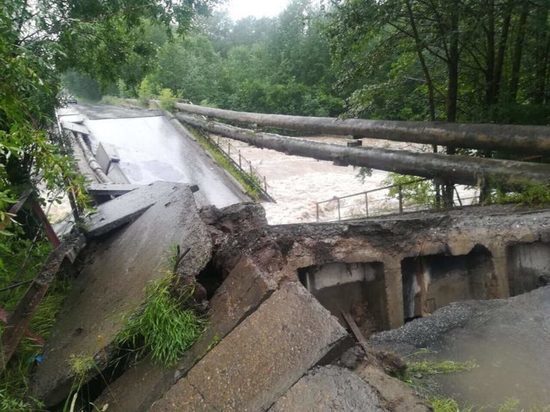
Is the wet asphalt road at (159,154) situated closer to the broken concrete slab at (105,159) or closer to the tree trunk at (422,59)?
the broken concrete slab at (105,159)

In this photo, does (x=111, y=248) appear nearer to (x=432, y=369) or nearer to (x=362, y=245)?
(x=362, y=245)

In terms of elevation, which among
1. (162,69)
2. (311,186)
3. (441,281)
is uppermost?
(162,69)

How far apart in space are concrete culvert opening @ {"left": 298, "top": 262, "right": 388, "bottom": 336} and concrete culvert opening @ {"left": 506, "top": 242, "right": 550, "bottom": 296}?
1307mm

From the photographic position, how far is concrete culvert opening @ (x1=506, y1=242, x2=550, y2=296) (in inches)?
178

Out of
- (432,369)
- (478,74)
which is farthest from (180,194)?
(478,74)

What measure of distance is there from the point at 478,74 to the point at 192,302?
9111 mm

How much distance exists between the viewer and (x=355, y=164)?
912cm

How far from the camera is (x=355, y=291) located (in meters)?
4.87

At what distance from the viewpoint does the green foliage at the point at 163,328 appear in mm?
3131

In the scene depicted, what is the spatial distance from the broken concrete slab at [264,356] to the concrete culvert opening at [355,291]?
5.33ft

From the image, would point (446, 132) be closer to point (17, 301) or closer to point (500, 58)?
point (500, 58)

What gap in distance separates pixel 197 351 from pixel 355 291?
2234 millimetres

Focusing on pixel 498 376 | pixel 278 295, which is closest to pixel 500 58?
pixel 498 376

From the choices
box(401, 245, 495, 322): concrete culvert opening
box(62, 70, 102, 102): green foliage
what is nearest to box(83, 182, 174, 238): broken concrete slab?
box(401, 245, 495, 322): concrete culvert opening
